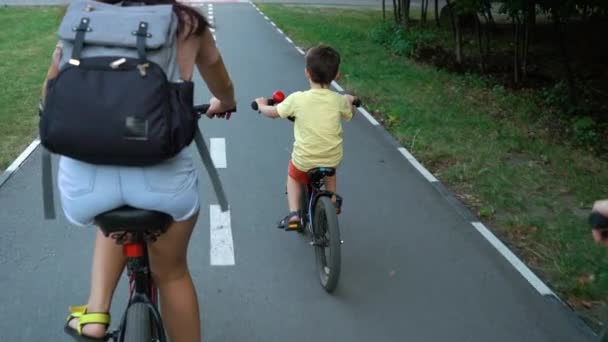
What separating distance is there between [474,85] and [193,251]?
30.3 feet

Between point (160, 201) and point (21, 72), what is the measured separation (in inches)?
449

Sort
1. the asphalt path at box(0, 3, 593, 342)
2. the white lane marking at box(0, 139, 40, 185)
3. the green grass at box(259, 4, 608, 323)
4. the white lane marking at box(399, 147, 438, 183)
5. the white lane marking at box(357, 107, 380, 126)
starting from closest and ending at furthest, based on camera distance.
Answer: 1. the asphalt path at box(0, 3, 593, 342)
2. the green grass at box(259, 4, 608, 323)
3. the white lane marking at box(0, 139, 40, 185)
4. the white lane marking at box(399, 147, 438, 183)
5. the white lane marking at box(357, 107, 380, 126)

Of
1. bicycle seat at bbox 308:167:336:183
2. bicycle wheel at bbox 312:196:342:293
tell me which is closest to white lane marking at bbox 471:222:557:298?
bicycle wheel at bbox 312:196:342:293

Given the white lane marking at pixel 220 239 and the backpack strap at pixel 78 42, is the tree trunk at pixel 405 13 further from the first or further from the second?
the backpack strap at pixel 78 42

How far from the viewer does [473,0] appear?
12.9 metres

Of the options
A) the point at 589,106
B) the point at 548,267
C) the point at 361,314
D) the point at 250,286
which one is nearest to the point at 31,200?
the point at 250,286

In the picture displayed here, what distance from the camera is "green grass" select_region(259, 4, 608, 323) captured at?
5297 mm

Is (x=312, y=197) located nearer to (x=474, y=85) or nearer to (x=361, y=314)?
(x=361, y=314)

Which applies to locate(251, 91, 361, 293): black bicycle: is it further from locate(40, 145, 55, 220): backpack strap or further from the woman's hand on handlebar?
locate(40, 145, 55, 220): backpack strap

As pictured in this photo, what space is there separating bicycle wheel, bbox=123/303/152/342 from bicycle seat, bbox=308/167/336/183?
7.18ft

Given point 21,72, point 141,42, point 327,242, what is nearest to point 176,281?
point 141,42

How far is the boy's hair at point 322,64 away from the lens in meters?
4.40

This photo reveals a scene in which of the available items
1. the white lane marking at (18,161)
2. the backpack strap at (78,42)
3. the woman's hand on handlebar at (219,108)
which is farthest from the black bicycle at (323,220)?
the white lane marking at (18,161)

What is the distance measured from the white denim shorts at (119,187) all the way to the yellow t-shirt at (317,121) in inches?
82.0
